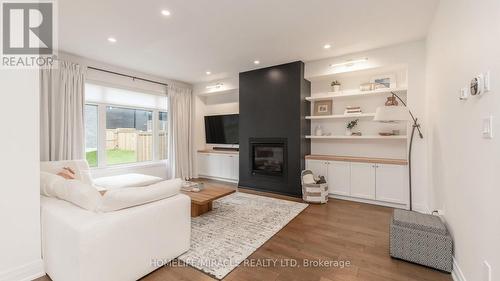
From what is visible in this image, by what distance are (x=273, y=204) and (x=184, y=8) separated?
3.24m

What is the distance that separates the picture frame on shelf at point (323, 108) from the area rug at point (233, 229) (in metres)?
2.00

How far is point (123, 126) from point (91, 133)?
2.23 ft

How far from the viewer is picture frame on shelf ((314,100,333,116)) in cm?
462

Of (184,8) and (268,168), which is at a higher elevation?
(184,8)

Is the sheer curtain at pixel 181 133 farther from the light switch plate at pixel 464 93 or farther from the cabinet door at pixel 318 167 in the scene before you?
the light switch plate at pixel 464 93

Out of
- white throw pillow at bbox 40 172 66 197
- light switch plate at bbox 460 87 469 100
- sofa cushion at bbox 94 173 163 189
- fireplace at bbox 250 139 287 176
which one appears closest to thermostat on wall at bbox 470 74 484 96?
light switch plate at bbox 460 87 469 100

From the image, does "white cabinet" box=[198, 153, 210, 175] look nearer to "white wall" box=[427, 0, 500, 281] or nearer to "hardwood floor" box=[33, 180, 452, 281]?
"hardwood floor" box=[33, 180, 452, 281]

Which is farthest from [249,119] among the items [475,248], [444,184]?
[475,248]

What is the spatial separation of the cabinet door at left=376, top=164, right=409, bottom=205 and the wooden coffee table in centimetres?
→ 261

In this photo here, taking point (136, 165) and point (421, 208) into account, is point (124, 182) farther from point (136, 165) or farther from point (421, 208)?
point (421, 208)

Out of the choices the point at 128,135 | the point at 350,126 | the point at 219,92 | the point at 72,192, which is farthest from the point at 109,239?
the point at 219,92

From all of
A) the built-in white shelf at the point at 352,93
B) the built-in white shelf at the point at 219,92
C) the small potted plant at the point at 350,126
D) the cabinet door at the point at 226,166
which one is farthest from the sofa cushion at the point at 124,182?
the small potted plant at the point at 350,126

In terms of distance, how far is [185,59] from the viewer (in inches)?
169

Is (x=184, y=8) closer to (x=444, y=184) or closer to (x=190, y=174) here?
(x=444, y=184)
